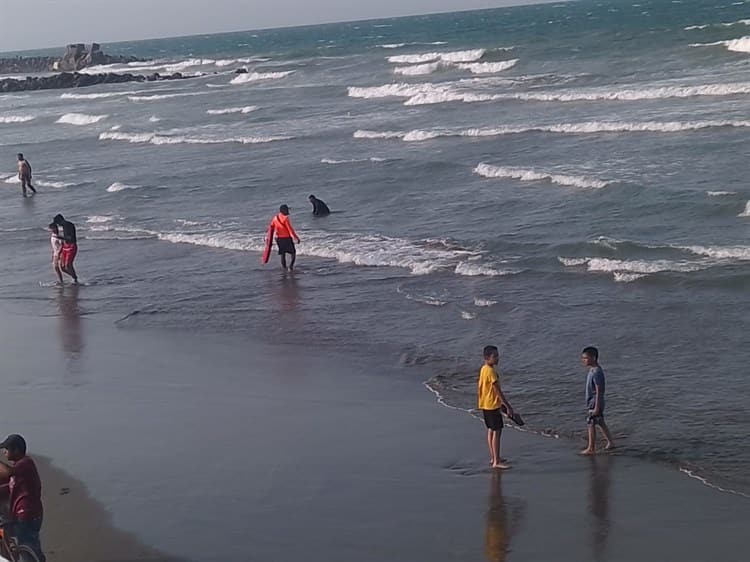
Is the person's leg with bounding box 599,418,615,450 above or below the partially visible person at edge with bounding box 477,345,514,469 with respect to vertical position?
below

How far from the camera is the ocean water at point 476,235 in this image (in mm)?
12773

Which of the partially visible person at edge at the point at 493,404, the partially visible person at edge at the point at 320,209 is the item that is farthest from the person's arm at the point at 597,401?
the partially visible person at edge at the point at 320,209

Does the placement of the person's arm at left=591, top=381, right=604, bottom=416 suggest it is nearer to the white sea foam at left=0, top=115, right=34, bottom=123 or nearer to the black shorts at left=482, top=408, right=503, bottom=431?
the black shorts at left=482, top=408, right=503, bottom=431

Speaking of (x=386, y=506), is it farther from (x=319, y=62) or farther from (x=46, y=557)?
(x=319, y=62)

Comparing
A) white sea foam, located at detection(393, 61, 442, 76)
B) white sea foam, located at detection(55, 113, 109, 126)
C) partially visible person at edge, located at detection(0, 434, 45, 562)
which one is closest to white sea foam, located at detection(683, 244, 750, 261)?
partially visible person at edge, located at detection(0, 434, 45, 562)

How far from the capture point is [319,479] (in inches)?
393

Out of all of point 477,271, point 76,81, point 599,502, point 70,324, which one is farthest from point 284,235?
point 76,81

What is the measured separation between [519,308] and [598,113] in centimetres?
1949

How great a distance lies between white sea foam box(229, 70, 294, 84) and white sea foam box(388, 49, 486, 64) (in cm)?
691

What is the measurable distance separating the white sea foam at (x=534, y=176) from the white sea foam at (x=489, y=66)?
3000 cm

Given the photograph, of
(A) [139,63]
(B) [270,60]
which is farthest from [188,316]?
(A) [139,63]

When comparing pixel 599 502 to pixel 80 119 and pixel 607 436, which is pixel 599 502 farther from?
pixel 80 119

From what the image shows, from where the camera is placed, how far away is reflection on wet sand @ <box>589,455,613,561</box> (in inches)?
334

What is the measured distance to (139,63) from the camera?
106m
